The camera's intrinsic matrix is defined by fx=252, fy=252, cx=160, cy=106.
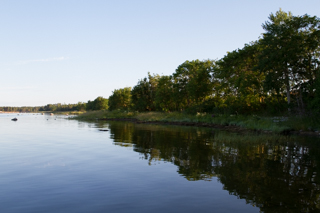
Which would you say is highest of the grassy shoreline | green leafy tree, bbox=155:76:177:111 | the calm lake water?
green leafy tree, bbox=155:76:177:111

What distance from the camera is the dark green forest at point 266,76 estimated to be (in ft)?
121

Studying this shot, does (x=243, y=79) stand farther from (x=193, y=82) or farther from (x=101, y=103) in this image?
(x=101, y=103)

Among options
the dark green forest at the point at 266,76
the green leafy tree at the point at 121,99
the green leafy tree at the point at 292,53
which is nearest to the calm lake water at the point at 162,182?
the dark green forest at the point at 266,76

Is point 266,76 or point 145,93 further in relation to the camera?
point 145,93

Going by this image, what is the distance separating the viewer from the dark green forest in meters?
37.0

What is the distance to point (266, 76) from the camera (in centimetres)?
3944

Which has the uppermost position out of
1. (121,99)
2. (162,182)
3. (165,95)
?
(121,99)

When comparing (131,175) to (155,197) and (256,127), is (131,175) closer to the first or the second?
(155,197)

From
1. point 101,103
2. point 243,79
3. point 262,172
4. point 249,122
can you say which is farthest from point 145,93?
point 101,103

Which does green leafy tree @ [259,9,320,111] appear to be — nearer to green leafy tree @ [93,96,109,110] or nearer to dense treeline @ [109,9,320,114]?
dense treeline @ [109,9,320,114]

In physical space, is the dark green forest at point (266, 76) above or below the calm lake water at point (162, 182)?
above

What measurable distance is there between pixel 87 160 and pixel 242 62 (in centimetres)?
4145

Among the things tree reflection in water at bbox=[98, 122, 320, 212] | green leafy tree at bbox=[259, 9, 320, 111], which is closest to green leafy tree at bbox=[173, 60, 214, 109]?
green leafy tree at bbox=[259, 9, 320, 111]

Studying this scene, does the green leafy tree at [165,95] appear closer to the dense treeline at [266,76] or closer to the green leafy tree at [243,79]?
the dense treeline at [266,76]
